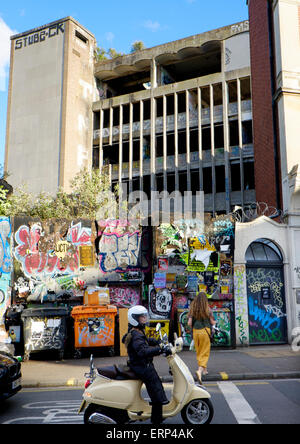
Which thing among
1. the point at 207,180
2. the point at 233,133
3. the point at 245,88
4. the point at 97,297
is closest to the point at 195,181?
the point at 207,180

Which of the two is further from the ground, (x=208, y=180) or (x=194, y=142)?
(x=194, y=142)

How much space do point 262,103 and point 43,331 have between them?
13.3 metres

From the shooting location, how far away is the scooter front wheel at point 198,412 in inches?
202

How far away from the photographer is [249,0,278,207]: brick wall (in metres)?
16.9

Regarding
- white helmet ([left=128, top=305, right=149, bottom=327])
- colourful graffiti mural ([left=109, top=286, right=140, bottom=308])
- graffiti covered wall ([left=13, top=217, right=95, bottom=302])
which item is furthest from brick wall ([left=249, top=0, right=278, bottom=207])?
white helmet ([left=128, top=305, right=149, bottom=327])

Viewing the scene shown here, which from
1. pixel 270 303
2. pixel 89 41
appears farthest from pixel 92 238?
pixel 89 41

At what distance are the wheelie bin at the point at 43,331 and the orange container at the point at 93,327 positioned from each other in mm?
368

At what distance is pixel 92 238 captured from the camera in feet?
42.8

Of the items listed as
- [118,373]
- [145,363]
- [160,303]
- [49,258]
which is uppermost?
[49,258]

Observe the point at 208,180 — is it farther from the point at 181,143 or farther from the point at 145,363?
the point at 145,363

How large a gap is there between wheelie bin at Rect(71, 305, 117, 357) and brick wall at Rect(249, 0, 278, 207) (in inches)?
342

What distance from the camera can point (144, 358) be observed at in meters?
4.93

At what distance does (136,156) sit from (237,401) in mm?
34664
